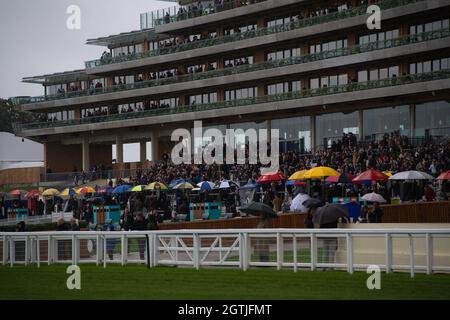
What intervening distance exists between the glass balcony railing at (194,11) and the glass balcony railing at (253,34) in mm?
2029

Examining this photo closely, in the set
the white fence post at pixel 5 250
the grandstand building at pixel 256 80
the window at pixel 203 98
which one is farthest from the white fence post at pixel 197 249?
the window at pixel 203 98

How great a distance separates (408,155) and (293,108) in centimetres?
2070

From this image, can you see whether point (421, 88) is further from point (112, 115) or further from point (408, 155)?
point (112, 115)

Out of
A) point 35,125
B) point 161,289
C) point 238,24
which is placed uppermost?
point 238,24

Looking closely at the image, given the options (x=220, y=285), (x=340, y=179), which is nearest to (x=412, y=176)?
(x=340, y=179)

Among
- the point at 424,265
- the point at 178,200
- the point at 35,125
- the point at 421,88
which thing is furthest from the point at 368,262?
the point at 35,125

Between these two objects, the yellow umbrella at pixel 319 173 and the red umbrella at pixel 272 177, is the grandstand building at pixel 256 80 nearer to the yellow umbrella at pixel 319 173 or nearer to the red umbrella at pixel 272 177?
the red umbrella at pixel 272 177

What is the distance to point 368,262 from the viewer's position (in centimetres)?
1856

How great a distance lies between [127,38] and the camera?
7688cm

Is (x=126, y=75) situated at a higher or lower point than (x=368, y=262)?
higher

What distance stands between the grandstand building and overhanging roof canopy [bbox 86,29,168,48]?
0.36 ft

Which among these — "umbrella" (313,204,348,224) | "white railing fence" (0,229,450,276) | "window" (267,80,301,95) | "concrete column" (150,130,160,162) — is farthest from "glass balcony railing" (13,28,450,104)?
"white railing fence" (0,229,450,276)

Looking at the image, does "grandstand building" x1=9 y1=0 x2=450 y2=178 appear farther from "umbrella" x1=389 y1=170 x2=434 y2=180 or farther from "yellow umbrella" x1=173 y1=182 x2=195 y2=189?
"umbrella" x1=389 y1=170 x2=434 y2=180

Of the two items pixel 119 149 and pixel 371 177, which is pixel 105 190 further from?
pixel 371 177
